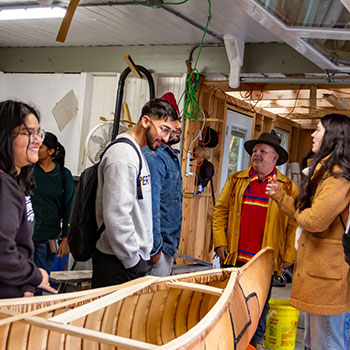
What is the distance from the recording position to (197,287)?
247 centimetres

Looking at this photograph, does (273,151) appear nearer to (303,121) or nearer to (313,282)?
(313,282)

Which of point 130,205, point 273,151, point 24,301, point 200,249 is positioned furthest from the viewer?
point 200,249

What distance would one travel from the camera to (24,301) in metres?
1.98

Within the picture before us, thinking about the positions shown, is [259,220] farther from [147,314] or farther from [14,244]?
[14,244]

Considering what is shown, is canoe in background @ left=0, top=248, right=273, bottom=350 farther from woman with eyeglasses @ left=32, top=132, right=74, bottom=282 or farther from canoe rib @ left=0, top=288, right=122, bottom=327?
woman with eyeglasses @ left=32, top=132, right=74, bottom=282

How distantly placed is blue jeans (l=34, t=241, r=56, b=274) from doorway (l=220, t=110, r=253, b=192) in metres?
3.49

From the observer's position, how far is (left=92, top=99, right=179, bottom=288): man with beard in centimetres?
265

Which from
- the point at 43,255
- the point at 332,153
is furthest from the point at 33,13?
the point at 332,153

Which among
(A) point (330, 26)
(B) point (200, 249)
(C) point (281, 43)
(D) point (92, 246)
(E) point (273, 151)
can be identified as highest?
(C) point (281, 43)

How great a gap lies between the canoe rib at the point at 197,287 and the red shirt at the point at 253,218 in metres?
1.55

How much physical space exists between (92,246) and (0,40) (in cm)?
467

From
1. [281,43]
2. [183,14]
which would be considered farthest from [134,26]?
[281,43]

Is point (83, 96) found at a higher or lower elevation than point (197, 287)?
higher

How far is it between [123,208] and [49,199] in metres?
1.88
